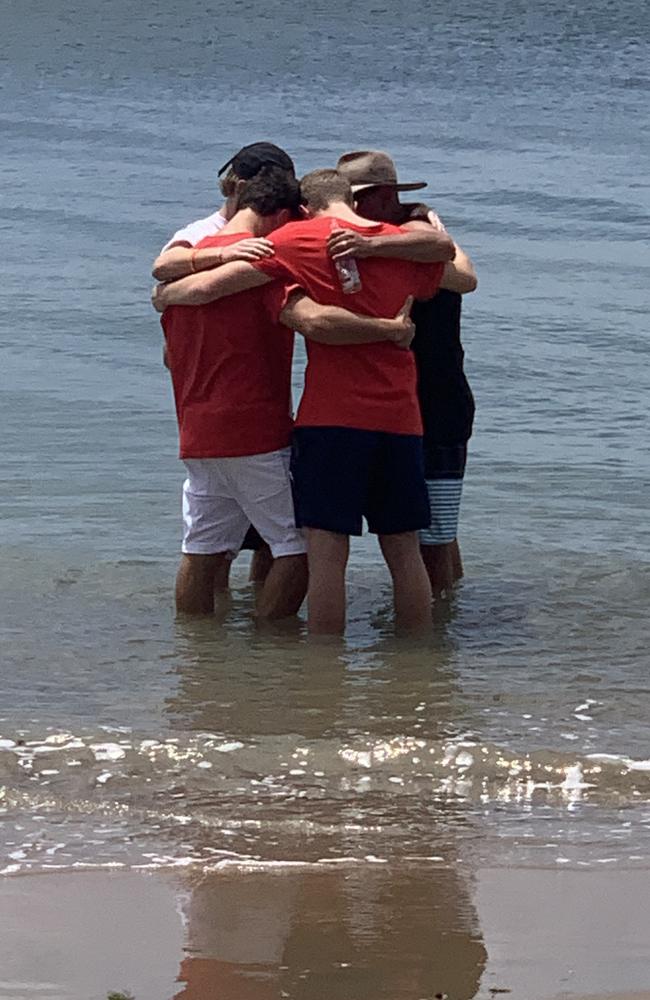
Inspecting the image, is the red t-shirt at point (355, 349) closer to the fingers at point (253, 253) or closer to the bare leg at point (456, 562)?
the fingers at point (253, 253)

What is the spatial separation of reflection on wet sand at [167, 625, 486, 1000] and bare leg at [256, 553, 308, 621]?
0.12m

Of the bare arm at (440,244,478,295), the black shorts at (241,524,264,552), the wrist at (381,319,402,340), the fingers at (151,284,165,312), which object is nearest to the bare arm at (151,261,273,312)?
the fingers at (151,284,165,312)

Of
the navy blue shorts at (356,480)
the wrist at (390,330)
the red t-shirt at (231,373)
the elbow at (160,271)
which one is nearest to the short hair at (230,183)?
the red t-shirt at (231,373)

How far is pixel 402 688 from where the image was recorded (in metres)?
6.39

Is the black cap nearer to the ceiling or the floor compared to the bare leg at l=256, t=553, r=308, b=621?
nearer to the ceiling

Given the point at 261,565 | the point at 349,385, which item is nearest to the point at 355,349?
the point at 349,385

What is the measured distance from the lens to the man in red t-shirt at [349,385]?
6.09m

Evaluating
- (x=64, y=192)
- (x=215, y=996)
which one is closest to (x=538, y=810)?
(x=215, y=996)

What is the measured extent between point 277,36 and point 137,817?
3019 centimetres

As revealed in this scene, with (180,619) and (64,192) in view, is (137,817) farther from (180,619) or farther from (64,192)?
(64,192)

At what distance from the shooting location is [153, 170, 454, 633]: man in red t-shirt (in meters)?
6.09

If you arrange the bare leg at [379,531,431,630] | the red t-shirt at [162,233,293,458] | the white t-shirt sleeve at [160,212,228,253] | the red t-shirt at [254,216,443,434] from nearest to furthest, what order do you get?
the red t-shirt at [254,216,443,434] < the red t-shirt at [162,233,293,458] < the white t-shirt sleeve at [160,212,228,253] < the bare leg at [379,531,431,630]

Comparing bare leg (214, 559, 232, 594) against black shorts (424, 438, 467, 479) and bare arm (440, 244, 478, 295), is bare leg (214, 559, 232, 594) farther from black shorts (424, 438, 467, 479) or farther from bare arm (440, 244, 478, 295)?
bare arm (440, 244, 478, 295)

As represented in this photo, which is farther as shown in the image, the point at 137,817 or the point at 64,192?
the point at 64,192
